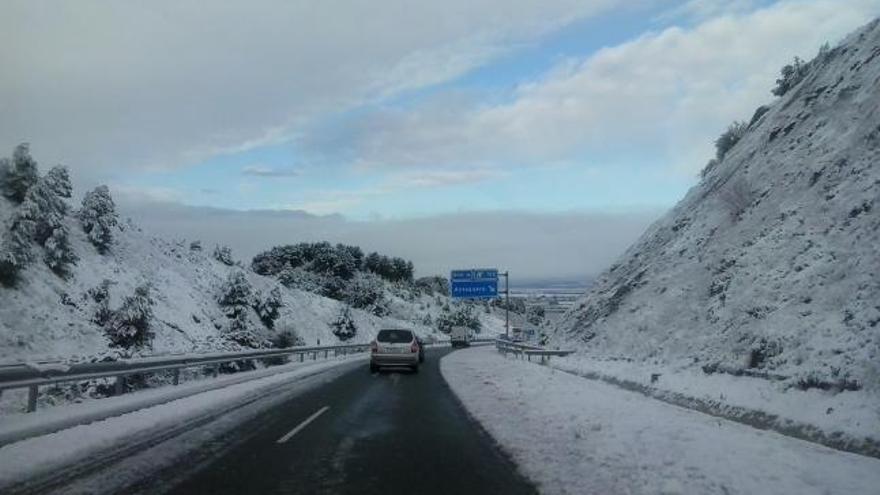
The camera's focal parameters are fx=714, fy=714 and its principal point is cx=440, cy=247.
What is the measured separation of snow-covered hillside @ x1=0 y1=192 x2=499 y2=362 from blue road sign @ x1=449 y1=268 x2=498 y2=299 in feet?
41.3

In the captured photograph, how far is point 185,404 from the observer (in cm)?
1634

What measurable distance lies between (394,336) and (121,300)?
68.0 ft

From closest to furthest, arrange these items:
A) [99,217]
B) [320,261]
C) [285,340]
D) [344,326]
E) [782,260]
Answer: 1. [782,260]
2. [99,217]
3. [285,340]
4. [344,326]
5. [320,261]

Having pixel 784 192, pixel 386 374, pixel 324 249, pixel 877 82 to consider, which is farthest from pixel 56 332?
pixel 324 249

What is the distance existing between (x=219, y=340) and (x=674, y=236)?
86.4 feet

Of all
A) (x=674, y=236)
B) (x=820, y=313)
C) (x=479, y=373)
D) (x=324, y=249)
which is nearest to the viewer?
(x=820, y=313)

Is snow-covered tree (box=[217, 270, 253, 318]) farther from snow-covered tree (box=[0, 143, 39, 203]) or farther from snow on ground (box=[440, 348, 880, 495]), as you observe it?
snow on ground (box=[440, 348, 880, 495])

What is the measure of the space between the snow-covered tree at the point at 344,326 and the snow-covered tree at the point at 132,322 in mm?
43143

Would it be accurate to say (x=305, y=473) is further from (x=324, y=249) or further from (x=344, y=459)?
(x=324, y=249)

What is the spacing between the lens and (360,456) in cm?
1018

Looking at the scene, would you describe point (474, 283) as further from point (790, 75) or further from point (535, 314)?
point (535, 314)

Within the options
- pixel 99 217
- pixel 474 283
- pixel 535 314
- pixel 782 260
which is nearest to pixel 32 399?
pixel 782 260

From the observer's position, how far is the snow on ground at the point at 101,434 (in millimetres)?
8984

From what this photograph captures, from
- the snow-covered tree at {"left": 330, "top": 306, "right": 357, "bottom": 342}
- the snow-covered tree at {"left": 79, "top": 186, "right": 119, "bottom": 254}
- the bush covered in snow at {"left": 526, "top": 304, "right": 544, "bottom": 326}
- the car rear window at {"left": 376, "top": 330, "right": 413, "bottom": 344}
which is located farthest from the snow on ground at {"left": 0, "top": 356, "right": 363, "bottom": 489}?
the bush covered in snow at {"left": 526, "top": 304, "right": 544, "bottom": 326}
